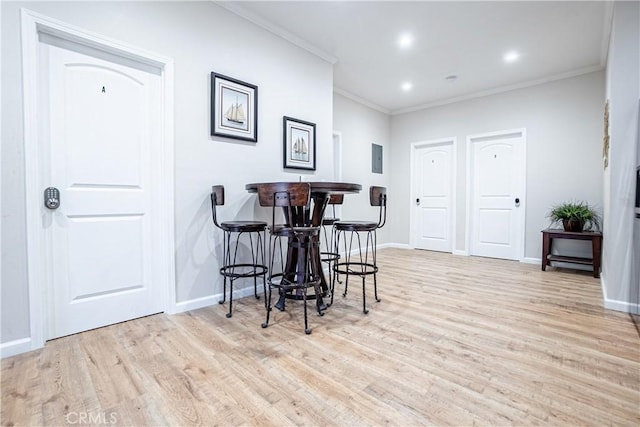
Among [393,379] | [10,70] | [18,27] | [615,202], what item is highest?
[18,27]

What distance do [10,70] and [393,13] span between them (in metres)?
2.99

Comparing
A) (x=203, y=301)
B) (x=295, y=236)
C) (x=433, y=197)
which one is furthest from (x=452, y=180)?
(x=203, y=301)

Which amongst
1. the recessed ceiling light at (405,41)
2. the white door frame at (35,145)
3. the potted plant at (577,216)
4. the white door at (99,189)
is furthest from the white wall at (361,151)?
the white door frame at (35,145)

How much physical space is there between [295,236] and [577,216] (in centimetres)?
381

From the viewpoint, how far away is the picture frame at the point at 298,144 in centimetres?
329

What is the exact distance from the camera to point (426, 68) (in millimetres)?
4160

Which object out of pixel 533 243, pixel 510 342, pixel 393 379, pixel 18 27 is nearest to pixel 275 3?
pixel 18 27

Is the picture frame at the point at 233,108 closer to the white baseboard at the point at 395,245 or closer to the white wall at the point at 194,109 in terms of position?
the white wall at the point at 194,109

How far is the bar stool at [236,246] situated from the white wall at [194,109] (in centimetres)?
11

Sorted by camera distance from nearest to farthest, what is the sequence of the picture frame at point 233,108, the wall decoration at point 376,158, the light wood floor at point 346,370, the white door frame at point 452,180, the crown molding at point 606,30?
the light wood floor at point 346,370 → the picture frame at point 233,108 → the crown molding at point 606,30 → the white door frame at point 452,180 → the wall decoration at point 376,158

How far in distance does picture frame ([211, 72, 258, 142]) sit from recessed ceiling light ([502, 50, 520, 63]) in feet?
10.4

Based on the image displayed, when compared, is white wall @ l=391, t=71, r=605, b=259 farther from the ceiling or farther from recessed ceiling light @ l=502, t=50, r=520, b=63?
recessed ceiling light @ l=502, t=50, r=520, b=63

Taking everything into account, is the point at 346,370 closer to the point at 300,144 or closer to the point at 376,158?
the point at 300,144

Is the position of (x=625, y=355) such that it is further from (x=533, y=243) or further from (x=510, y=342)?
(x=533, y=243)
